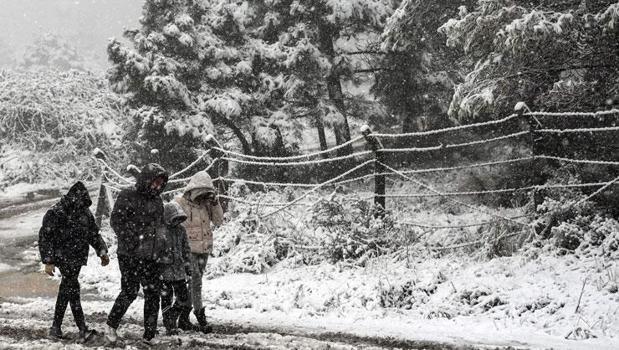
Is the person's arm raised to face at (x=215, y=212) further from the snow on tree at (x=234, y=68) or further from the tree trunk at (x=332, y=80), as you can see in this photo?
the tree trunk at (x=332, y=80)

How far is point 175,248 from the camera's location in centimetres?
569

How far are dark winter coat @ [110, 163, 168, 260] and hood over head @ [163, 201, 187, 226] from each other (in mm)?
135

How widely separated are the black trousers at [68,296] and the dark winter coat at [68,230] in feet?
0.23

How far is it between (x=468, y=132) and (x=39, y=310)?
42.5ft

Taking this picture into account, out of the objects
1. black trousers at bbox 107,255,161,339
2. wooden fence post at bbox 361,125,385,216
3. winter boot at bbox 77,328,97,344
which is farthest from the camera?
wooden fence post at bbox 361,125,385,216

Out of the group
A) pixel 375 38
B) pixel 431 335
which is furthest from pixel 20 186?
pixel 431 335

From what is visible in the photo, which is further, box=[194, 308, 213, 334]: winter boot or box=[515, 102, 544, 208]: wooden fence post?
box=[515, 102, 544, 208]: wooden fence post

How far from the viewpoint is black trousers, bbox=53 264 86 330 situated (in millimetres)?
5758

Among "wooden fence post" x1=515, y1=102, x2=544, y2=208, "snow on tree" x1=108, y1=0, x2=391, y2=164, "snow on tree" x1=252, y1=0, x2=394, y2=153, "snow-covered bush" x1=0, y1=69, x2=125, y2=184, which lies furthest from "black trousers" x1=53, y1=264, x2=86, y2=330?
"snow-covered bush" x1=0, y1=69, x2=125, y2=184

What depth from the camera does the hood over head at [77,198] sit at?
5.73m

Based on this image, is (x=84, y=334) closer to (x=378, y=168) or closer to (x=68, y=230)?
(x=68, y=230)

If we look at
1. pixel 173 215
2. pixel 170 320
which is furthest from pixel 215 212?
pixel 170 320

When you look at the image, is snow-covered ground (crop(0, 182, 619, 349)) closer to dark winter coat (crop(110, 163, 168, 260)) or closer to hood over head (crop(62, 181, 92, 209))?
dark winter coat (crop(110, 163, 168, 260))

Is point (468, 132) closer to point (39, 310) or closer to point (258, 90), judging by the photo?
point (258, 90)
